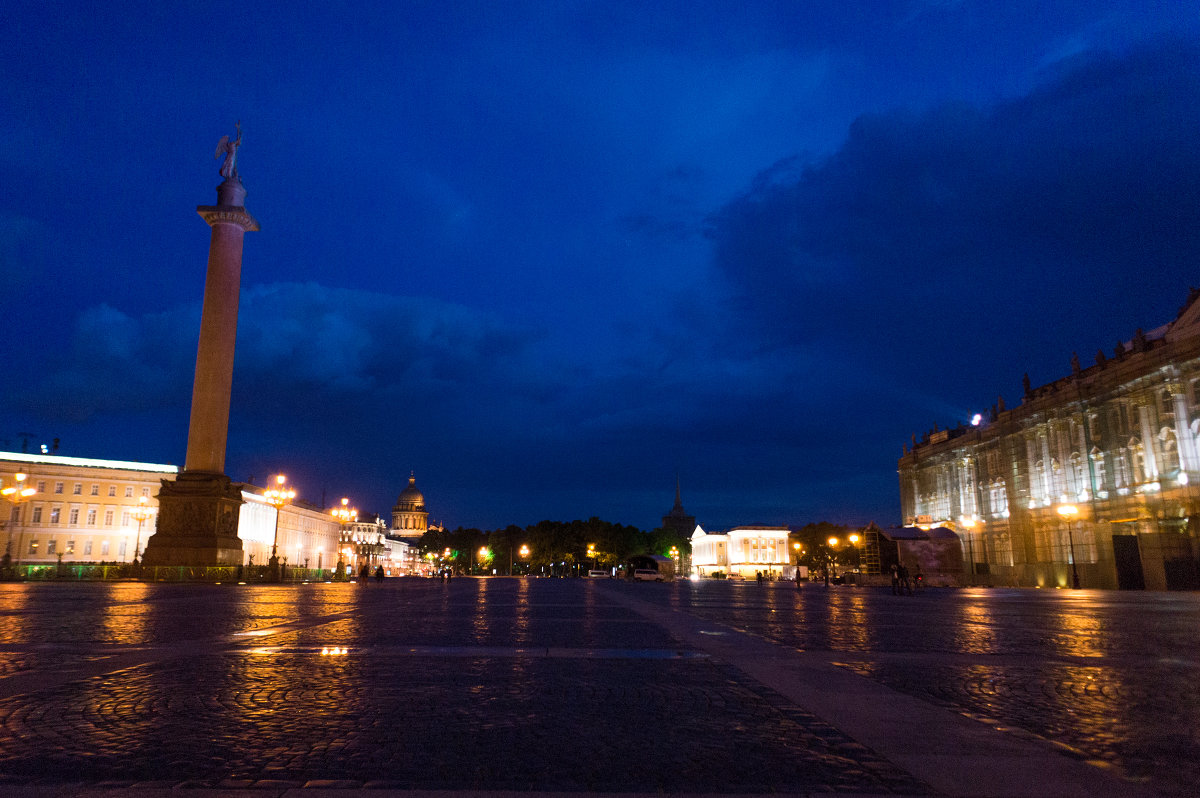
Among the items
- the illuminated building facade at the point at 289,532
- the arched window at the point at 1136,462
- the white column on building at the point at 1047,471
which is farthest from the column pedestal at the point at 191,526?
the white column on building at the point at 1047,471

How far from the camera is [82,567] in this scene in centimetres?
4291

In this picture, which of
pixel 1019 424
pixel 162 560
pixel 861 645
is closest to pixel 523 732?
pixel 861 645

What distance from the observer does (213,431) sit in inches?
1800

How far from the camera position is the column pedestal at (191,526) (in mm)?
41750

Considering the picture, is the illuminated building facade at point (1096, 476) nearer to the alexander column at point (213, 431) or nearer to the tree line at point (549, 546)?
the alexander column at point (213, 431)

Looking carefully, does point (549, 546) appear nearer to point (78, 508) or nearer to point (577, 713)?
point (78, 508)

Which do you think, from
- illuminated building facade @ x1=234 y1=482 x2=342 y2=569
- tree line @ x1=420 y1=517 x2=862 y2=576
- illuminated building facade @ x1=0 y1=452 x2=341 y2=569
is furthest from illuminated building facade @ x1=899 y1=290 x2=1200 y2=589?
illuminated building facade @ x1=0 y1=452 x2=341 y2=569

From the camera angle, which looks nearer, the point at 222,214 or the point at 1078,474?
the point at 222,214

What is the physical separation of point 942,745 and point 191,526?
1799 inches

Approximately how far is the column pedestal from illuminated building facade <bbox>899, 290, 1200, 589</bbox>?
49130 mm

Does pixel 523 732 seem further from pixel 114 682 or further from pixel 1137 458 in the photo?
pixel 1137 458

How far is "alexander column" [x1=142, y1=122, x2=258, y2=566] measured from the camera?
42156 millimetres

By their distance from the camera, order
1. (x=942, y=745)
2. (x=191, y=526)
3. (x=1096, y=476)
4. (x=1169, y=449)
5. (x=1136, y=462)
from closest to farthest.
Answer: (x=942, y=745) < (x=191, y=526) < (x=1169, y=449) < (x=1136, y=462) < (x=1096, y=476)

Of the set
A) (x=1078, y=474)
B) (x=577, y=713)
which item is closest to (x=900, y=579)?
(x=1078, y=474)
